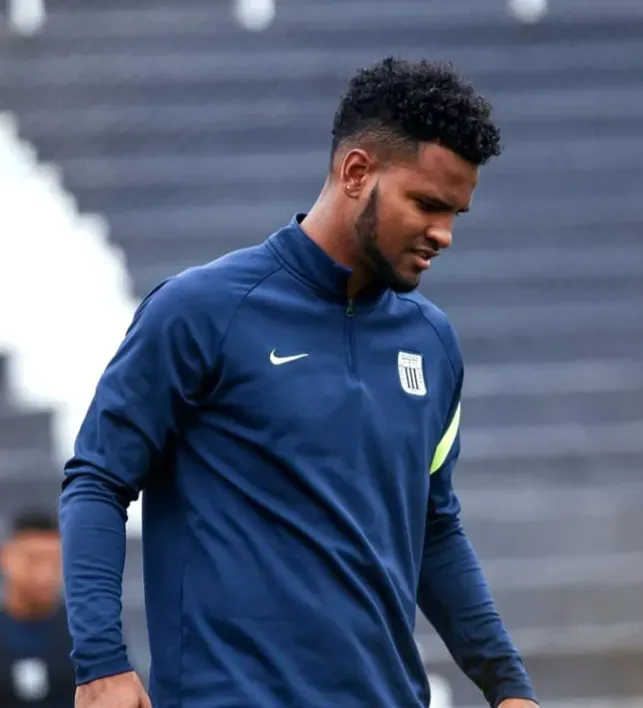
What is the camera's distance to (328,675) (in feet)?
6.87

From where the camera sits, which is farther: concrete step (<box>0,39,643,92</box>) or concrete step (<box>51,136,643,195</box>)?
concrete step (<box>0,39,643,92</box>)

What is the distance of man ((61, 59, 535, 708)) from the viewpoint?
6.84 feet

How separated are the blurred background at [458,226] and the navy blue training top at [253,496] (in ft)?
12.0

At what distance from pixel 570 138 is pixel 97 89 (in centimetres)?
258

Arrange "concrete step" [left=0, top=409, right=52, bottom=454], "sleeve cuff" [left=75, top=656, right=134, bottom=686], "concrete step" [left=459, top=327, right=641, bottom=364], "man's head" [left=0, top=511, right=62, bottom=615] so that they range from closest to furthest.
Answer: "sleeve cuff" [left=75, top=656, right=134, bottom=686]
"man's head" [left=0, top=511, right=62, bottom=615]
"concrete step" [left=0, top=409, right=52, bottom=454]
"concrete step" [left=459, top=327, right=641, bottom=364]

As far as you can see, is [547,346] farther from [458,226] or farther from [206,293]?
[206,293]

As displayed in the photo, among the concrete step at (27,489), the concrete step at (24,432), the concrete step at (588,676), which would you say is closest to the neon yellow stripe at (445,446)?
the concrete step at (588,676)

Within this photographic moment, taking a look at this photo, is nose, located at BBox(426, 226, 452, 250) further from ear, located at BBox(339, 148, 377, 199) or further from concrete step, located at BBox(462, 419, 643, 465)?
concrete step, located at BBox(462, 419, 643, 465)

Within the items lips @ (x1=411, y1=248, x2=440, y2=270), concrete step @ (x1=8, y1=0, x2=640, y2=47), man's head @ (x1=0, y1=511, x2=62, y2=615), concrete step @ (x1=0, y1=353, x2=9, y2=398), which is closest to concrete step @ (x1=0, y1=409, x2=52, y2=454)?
concrete step @ (x1=0, y1=353, x2=9, y2=398)

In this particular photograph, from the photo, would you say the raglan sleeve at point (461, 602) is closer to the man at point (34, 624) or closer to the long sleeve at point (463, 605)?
the long sleeve at point (463, 605)

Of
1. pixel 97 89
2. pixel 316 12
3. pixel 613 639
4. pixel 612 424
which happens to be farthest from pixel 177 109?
pixel 613 639

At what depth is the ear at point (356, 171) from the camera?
2.21 m

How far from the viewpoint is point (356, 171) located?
222 centimetres

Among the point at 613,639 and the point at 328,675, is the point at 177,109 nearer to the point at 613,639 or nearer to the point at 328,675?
the point at 613,639
